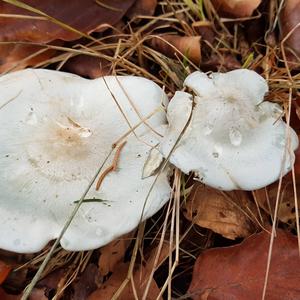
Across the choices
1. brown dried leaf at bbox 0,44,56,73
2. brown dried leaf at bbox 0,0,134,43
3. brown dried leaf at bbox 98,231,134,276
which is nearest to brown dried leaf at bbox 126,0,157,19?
brown dried leaf at bbox 0,0,134,43

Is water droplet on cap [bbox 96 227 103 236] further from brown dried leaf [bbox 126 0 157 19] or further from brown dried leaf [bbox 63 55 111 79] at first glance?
brown dried leaf [bbox 126 0 157 19]

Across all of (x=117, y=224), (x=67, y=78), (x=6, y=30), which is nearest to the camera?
(x=117, y=224)

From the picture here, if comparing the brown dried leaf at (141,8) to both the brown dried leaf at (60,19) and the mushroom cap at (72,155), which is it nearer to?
the brown dried leaf at (60,19)

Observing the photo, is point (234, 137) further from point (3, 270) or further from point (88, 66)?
point (3, 270)

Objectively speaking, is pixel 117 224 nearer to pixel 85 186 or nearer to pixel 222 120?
pixel 85 186

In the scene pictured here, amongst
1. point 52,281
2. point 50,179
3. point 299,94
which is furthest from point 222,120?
point 52,281
